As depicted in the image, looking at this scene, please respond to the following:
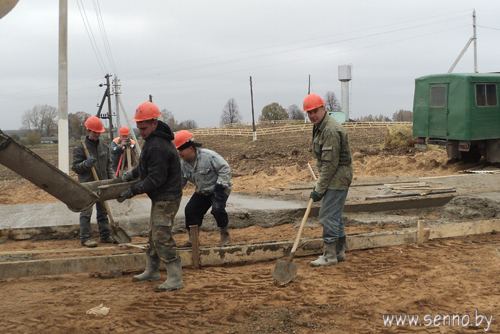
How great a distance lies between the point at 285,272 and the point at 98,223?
3.47m

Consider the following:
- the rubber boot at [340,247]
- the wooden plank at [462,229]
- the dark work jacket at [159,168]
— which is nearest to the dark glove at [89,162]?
the dark work jacket at [159,168]

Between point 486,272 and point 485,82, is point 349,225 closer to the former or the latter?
point 486,272

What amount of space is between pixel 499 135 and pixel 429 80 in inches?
114

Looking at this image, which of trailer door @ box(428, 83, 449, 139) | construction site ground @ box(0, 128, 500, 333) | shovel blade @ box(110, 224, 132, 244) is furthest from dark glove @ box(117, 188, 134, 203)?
trailer door @ box(428, 83, 449, 139)

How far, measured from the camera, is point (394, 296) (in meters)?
4.43

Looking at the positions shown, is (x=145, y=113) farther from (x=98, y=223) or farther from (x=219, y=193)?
(x=98, y=223)

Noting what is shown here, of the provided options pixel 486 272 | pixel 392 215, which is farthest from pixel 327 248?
pixel 392 215

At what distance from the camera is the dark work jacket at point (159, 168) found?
465cm

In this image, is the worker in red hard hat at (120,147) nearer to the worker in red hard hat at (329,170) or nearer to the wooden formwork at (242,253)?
the wooden formwork at (242,253)

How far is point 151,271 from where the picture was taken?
511 centimetres

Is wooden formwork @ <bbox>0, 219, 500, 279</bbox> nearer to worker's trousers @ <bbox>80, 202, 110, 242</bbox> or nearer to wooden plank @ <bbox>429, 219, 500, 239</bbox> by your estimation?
wooden plank @ <bbox>429, 219, 500, 239</bbox>

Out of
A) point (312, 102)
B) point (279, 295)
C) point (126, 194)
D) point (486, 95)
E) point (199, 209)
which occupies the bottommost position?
point (279, 295)

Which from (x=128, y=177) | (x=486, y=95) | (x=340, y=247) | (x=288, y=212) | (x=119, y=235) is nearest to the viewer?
(x=128, y=177)

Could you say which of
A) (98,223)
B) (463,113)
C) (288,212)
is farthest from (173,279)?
(463,113)
